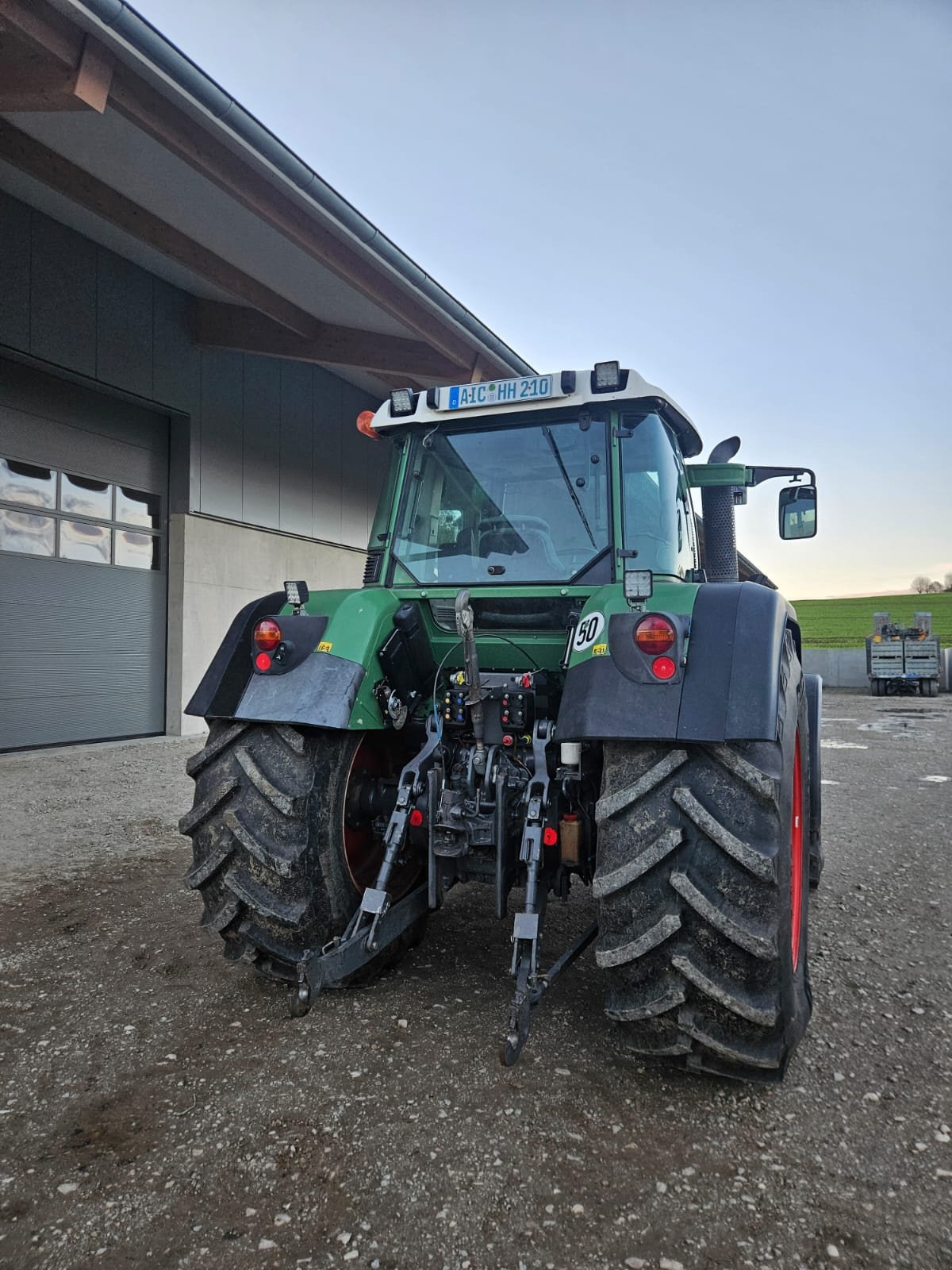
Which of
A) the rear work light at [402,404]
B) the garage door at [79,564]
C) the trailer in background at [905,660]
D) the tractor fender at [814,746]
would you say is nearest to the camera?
the rear work light at [402,404]

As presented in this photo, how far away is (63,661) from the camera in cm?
904

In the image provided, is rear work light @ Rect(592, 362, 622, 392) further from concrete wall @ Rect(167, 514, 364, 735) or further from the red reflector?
concrete wall @ Rect(167, 514, 364, 735)

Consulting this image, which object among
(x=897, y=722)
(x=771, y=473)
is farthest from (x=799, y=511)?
(x=897, y=722)

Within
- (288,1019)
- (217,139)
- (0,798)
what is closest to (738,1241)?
(288,1019)

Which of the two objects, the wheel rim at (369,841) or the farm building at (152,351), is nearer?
the wheel rim at (369,841)

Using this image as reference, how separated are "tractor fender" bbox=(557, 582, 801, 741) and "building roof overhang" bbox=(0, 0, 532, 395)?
5.61 m

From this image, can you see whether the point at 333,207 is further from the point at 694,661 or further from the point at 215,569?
the point at 694,661

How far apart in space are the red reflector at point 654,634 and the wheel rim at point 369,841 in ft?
3.83

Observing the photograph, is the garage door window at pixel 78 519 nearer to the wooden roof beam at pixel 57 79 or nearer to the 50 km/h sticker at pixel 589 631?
the wooden roof beam at pixel 57 79

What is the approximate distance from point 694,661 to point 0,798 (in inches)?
247

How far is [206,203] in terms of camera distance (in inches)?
302

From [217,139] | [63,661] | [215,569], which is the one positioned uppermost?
[217,139]

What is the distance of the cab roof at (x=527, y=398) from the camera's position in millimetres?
3098

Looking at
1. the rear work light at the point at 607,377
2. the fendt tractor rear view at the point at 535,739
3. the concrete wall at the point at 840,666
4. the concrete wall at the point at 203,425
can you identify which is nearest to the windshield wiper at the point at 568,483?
the fendt tractor rear view at the point at 535,739
